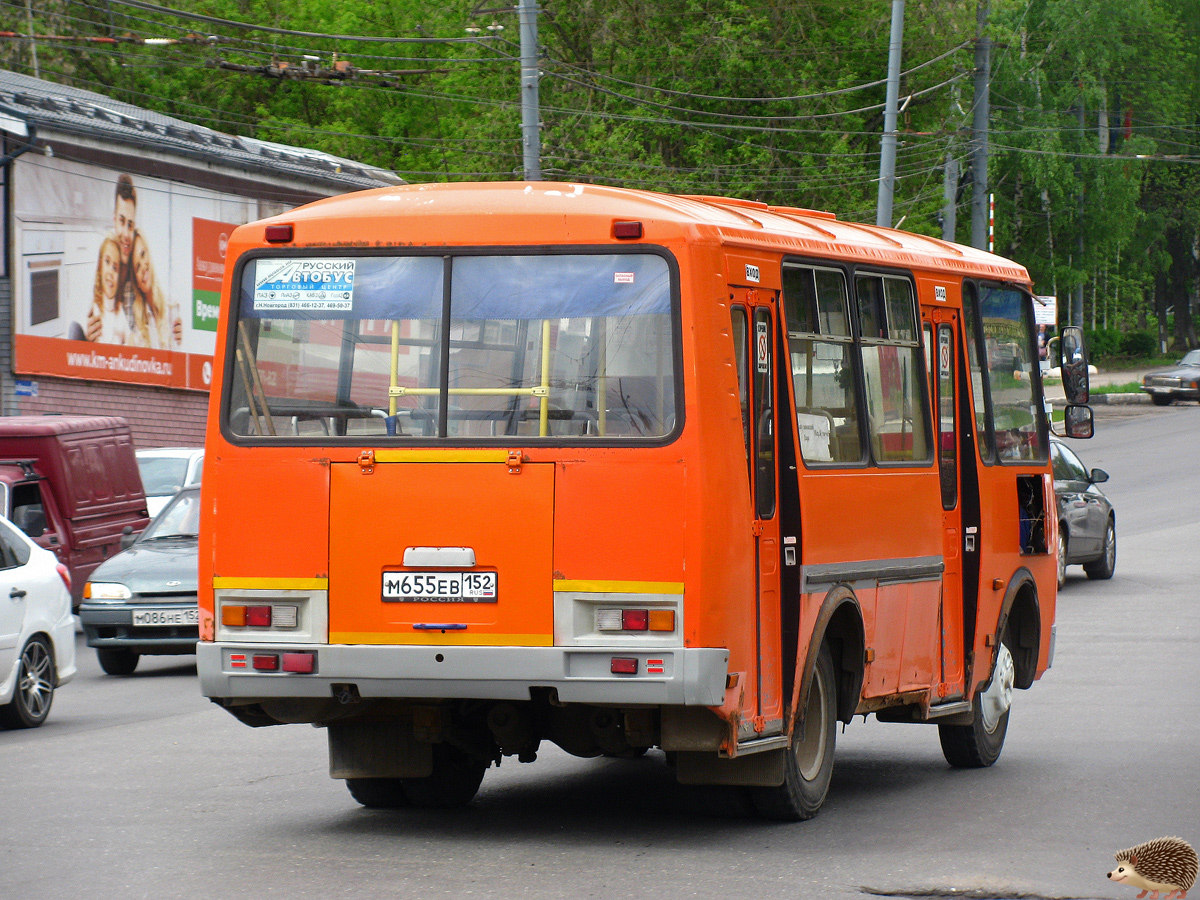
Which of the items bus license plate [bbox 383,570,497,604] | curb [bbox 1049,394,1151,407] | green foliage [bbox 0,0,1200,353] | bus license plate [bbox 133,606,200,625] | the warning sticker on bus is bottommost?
bus license plate [bbox 133,606,200,625]

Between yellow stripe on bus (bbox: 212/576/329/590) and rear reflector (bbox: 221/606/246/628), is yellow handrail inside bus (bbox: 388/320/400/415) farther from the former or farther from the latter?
rear reflector (bbox: 221/606/246/628)

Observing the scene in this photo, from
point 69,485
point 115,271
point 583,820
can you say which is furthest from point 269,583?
point 115,271

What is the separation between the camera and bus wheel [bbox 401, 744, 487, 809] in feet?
29.7

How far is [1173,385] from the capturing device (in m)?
52.0

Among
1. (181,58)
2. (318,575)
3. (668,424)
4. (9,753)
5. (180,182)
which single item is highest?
(181,58)

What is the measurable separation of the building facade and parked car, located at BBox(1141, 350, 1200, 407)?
2657 cm

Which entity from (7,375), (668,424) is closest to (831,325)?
(668,424)

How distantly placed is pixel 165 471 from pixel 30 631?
10.8 metres

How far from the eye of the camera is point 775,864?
297 inches

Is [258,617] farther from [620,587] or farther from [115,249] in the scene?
[115,249]

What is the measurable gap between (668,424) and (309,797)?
315 cm

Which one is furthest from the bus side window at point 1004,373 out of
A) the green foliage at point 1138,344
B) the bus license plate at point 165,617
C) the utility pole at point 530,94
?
the green foliage at point 1138,344

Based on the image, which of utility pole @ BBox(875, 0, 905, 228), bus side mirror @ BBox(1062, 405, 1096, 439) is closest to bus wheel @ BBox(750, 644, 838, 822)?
bus side mirror @ BBox(1062, 405, 1096, 439)

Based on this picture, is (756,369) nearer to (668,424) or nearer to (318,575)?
(668,424)
